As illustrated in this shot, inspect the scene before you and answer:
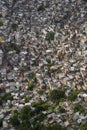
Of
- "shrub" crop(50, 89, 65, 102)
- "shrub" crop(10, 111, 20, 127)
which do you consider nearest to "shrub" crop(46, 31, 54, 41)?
"shrub" crop(50, 89, 65, 102)

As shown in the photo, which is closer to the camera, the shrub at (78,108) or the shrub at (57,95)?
the shrub at (78,108)

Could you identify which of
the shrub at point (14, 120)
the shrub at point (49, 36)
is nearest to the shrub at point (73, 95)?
the shrub at point (14, 120)

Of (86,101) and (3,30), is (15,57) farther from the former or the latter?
(86,101)

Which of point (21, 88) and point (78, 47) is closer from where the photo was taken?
point (21, 88)

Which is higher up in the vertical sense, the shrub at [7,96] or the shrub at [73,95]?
the shrub at [73,95]

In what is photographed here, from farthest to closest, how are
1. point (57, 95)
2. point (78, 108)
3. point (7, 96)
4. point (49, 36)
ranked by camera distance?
point (49, 36) → point (7, 96) → point (57, 95) → point (78, 108)

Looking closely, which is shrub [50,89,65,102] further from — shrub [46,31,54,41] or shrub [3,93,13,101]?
shrub [46,31,54,41]

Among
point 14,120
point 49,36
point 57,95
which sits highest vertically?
point 49,36

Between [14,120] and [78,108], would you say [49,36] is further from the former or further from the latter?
[14,120]

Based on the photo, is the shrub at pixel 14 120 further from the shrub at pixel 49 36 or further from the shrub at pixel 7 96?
the shrub at pixel 49 36

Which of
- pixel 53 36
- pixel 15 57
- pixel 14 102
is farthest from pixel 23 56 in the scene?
pixel 14 102

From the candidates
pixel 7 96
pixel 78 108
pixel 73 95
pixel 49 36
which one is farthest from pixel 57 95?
pixel 49 36
